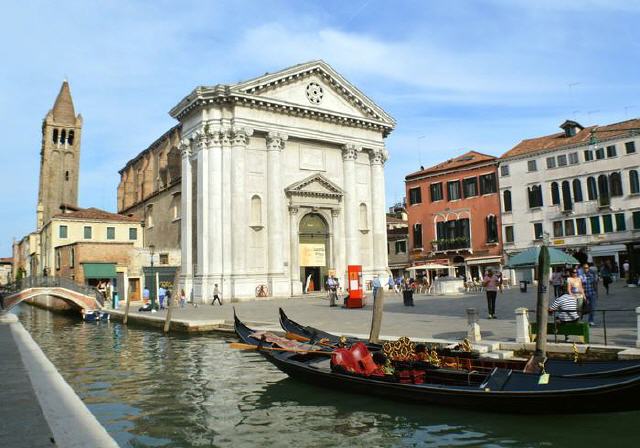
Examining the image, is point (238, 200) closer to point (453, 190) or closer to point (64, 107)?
point (453, 190)

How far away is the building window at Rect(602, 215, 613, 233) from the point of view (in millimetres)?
35719

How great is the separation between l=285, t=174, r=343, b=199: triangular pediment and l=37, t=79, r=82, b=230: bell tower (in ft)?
158

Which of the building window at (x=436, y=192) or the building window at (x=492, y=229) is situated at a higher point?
the building window at (x=436, y=192)

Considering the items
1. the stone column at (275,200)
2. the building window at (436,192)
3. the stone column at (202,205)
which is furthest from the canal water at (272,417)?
the building window at (436,192)

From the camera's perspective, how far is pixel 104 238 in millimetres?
43969

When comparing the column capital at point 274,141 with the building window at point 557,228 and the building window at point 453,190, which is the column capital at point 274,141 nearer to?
the building window at point 453,190

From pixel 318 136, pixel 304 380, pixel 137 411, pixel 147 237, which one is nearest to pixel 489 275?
pixel 304 380

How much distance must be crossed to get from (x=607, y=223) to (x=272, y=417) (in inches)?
1353

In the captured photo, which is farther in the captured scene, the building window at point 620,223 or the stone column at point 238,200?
the building window at point 620,223

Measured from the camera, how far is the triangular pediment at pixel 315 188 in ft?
105

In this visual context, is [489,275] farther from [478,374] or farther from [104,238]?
[104,238]

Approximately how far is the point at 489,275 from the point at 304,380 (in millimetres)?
8160

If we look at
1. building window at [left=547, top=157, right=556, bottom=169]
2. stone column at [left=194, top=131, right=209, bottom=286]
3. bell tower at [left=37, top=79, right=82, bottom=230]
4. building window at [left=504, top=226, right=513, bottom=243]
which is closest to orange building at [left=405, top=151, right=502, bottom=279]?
building window at [left=504, top=226, right=513, bottom=243]

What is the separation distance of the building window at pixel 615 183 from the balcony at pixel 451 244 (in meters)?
10.6
